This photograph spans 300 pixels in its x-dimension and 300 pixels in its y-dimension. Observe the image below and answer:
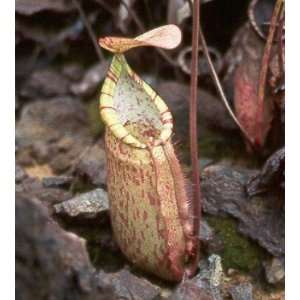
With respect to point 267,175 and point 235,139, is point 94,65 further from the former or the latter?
point 267,175

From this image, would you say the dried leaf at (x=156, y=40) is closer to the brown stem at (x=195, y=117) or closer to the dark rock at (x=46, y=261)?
Result: the brown stem at (x=195, y=117)

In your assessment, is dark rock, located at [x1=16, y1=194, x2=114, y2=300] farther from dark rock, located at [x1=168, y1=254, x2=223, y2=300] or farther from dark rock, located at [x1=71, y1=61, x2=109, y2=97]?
dark rock, located at [x1=71, y1=61, x2=109, y2=97]

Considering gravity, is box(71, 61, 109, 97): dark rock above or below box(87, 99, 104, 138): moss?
above

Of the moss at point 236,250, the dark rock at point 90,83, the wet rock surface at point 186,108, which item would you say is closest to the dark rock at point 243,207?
the moss at point 236,250

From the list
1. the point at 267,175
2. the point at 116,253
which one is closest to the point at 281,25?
the point at 267,175

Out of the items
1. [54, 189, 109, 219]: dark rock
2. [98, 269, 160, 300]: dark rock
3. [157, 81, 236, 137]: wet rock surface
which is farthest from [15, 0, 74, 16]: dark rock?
[98, 269, 160, 300]: dark rock
